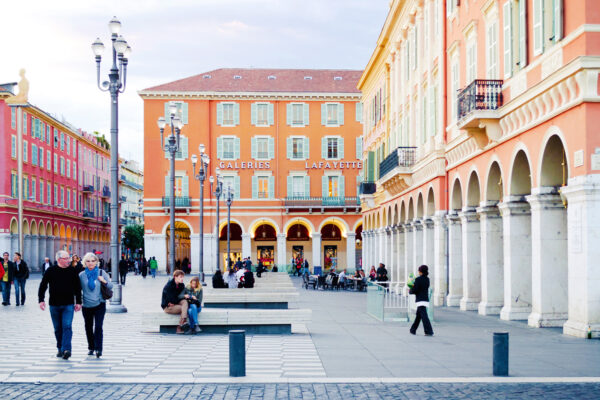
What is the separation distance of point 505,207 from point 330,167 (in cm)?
5189

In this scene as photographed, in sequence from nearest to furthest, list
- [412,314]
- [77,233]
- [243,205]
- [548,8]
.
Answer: [548,8] → [412,314] → [243,205] → [77,233]

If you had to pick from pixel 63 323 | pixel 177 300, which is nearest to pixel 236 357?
pixel 63 323

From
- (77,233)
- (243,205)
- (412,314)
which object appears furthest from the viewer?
(77,233)

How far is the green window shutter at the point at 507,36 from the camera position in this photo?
21.2m

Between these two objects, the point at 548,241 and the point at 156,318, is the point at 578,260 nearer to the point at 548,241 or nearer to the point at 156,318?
the point at 548,241

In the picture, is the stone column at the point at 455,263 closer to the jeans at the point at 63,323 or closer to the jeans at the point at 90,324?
the jeans at the point at 90,324

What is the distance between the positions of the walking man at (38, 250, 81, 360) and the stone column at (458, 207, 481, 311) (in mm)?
15506

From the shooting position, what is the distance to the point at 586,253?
16.3 meters

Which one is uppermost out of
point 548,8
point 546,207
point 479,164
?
point 548,8

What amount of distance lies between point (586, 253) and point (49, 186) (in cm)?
6940

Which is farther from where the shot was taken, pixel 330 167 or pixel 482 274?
pixel 330 167

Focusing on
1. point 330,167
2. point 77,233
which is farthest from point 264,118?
point 77,233

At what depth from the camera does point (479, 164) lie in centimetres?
2462

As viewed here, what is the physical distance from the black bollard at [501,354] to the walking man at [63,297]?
255 inches
